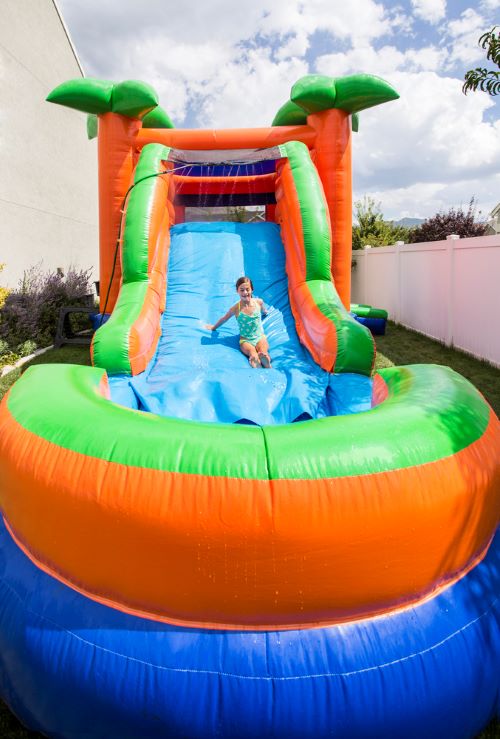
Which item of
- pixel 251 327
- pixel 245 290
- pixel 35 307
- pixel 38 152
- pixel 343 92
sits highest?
pixel 38 152

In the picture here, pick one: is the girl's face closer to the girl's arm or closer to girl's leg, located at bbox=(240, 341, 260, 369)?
the girl's arm

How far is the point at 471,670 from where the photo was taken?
1.58 meters

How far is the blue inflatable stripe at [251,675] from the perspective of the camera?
147cm

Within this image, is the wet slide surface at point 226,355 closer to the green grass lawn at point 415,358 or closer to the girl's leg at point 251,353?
the girl's leg at point 251,353

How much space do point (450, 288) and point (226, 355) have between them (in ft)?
14.2

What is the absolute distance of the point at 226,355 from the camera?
4016 mm

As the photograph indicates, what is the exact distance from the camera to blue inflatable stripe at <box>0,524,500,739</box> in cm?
147

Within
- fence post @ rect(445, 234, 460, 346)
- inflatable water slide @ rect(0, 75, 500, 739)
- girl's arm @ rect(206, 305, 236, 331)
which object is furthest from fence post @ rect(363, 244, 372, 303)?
inflatable water slide @ rect(0, 75, 500, 739)

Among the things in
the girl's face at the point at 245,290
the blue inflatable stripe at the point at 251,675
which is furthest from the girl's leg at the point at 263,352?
the blue inflatable stripe at the point at 251,675

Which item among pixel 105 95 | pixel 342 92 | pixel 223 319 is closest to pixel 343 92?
pixel 342 92

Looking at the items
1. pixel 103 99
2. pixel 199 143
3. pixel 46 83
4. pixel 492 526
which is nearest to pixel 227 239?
pixel 199 143

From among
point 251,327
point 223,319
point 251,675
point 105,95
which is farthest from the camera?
point 105,95

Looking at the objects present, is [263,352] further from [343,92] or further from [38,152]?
[38,152]

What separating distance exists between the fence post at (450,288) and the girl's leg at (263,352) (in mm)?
3916
